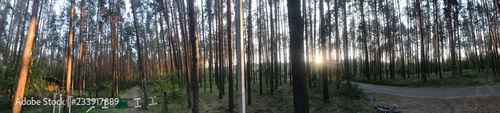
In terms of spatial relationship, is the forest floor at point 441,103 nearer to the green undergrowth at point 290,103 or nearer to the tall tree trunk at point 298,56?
the green undergrowth at point 290,103

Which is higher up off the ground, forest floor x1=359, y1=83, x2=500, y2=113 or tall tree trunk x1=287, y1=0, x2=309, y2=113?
tall tree trunk x1=287, y1=0, x2=309, y2=113

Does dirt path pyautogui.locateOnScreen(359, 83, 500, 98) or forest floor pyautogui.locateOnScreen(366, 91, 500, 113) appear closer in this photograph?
forest floor pyautogui.locateOnScreen(366, 91, 500, 113)

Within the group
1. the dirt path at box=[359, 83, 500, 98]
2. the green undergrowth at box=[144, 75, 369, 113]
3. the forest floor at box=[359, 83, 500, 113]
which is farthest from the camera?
the dirt path at box=[359, 83, 500, 98]

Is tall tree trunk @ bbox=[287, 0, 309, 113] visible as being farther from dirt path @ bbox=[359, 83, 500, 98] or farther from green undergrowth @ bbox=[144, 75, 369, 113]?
dirt path @ bbox=[359, 83, 500, 98]

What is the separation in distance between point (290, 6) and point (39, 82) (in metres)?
15.6

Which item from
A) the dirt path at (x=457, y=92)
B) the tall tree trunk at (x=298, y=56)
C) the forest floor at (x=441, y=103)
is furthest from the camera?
the dirt path at (x=457, y=92)

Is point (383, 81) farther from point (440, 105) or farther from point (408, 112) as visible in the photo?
point (408, 112)

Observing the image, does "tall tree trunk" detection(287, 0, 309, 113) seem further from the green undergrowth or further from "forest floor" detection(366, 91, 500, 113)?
"forest floor" detection(366, 91, 500, 113)

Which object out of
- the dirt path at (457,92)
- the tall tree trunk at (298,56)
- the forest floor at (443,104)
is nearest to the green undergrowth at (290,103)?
the forest floor at (443,104)

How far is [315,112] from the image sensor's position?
1323 centimetres

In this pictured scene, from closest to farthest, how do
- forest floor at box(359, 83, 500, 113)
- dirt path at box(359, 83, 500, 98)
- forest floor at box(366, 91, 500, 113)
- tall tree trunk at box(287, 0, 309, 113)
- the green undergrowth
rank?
tall tree trunk at box(287, 0, 309, 113)
forest floor at box(366, 91, 500, 113)
forest floor at box(359, 83, 500, 113)
the green undergrowth
dirt path at box(359, 83, 500, 98)

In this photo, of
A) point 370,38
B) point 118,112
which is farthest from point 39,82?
point 370,38

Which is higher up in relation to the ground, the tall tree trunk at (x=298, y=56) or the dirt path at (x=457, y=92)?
the tall tree trunk at (x=298, y=56)

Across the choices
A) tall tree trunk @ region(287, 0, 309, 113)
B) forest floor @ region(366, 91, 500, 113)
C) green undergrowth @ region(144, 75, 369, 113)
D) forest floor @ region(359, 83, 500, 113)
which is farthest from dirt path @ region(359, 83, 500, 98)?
tall tree trunk @ region(287, 0, 309, 113)
